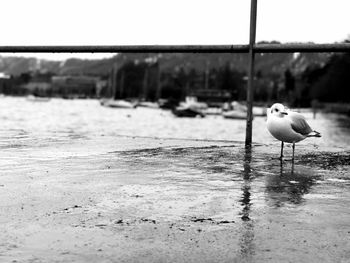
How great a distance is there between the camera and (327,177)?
4.97 m

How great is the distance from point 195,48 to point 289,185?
348 centimetres

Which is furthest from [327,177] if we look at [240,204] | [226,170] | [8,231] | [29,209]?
[8,231]

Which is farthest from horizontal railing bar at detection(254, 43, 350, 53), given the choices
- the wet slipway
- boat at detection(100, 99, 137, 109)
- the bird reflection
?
boat at detection(100, 99, 137, 109)

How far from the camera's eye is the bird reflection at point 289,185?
3.87 m

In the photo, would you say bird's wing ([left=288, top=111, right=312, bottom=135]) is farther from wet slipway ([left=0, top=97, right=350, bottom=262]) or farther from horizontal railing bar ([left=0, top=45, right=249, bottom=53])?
horizontal railing bar ([left=0, top=45, right=249, bottom=53])

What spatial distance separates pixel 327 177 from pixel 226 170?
3.02 ft

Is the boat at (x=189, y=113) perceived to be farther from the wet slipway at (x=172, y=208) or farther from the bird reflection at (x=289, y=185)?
the bird reflection at (x=289, y=185)

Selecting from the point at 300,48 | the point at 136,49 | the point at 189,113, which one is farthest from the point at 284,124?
the point at 189,113

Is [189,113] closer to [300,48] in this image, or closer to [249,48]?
[249,48]

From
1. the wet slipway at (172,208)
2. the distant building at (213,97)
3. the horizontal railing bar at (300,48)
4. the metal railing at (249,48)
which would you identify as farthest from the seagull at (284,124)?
the distant building at (213,97)

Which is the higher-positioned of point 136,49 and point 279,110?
point 136,49

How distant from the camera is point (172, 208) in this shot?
3516 millimetres

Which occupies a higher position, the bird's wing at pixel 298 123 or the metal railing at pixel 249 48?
the metal railing at pixel 249 48

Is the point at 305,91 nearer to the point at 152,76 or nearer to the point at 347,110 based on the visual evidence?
the point at 347,110
